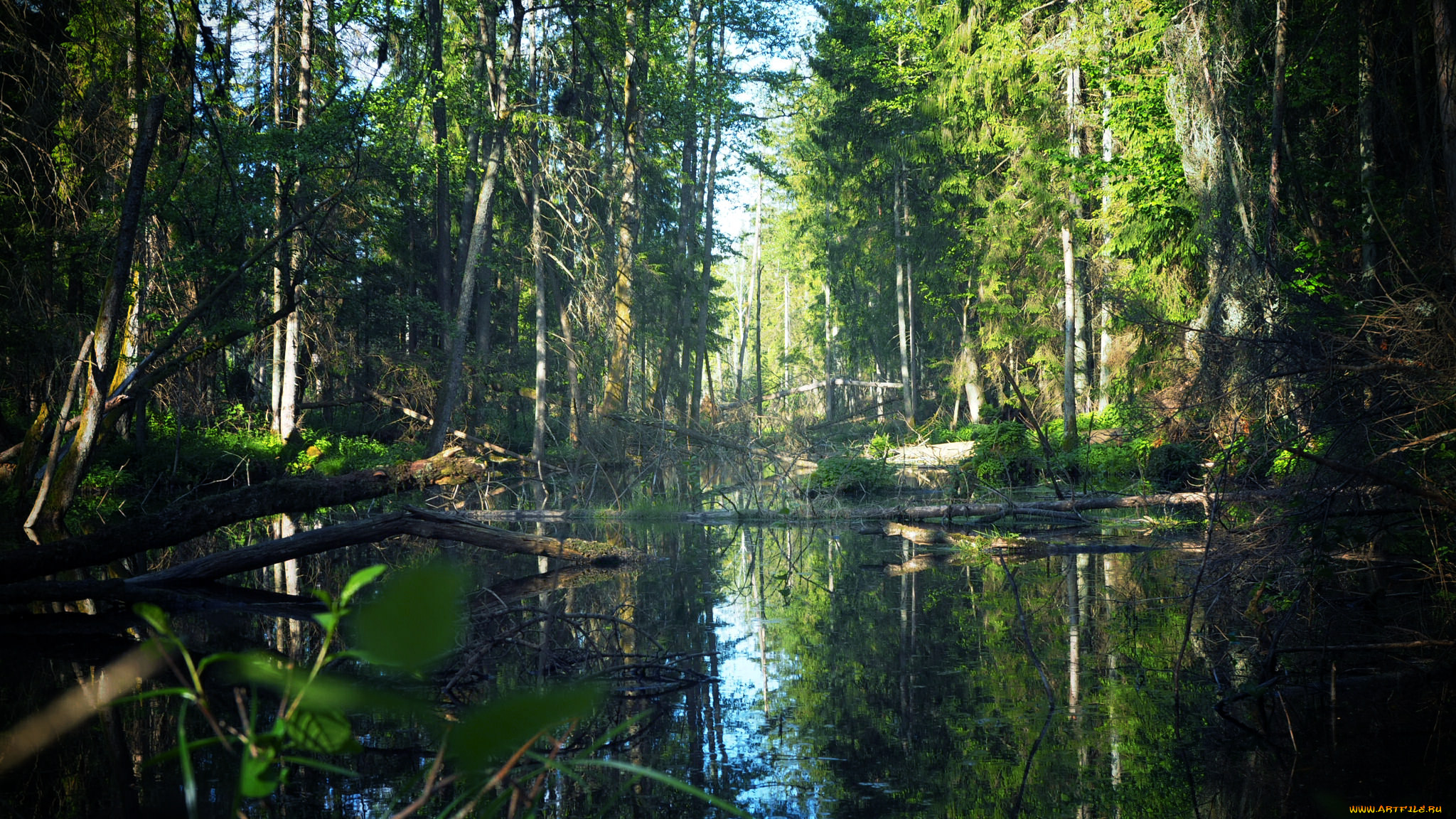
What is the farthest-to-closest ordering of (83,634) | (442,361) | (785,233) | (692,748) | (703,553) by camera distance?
(785,233) < (442,361) < (703,553) < (83,634) < (692,748)

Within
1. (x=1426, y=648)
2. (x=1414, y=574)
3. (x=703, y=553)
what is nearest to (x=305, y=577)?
(x=703, y=553)

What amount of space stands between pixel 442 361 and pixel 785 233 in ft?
122

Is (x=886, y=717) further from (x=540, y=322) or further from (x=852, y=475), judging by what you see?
(x=540, y=322)

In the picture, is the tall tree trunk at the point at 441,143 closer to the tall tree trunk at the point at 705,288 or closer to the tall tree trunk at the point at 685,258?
the tall tree trunk at the point at 685,258

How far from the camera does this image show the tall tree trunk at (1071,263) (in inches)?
901

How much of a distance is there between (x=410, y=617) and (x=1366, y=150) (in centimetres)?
1111

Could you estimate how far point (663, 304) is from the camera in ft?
105

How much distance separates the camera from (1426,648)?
5750mm

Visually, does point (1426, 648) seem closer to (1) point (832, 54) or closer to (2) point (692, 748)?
(2) point (692, 748)

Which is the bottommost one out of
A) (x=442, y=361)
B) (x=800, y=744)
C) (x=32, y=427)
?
(x=800, y=744)

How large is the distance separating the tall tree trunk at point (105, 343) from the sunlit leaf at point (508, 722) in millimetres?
11762

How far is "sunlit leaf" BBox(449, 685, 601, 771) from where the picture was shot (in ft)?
2.96

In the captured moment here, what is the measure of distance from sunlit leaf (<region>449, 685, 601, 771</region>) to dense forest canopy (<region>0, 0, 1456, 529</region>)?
5.13 meters

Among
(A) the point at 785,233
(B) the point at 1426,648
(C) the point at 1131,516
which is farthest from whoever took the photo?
(A) the point at 785,233
